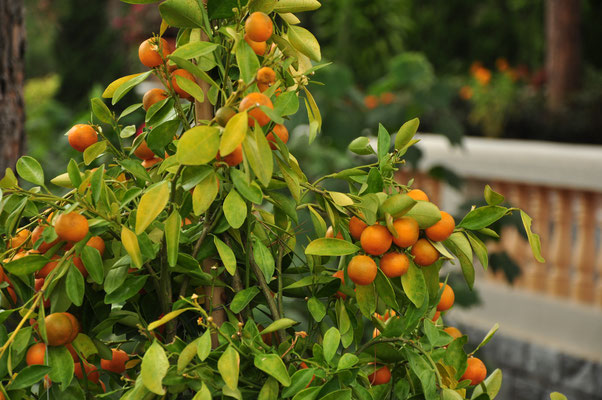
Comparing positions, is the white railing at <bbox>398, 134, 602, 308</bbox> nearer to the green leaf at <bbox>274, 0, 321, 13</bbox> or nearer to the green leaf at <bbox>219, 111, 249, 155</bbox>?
the green leaf at <bbox>274, 0, 321, 13</bbox>

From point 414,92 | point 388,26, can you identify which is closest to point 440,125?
point 414,92

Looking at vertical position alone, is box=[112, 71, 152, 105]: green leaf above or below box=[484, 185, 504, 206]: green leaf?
above

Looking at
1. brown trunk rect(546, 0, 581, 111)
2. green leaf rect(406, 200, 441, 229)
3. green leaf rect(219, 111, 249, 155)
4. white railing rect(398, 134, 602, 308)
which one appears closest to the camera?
green leaf rect(219, 111, 249, 155)

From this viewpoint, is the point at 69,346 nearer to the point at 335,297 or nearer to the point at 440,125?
the point at 335,297

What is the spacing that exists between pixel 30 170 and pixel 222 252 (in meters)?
0.21

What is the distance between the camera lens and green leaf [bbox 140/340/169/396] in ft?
1.75

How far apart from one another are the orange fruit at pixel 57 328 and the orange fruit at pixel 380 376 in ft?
0.99

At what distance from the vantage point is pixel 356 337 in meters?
0.72

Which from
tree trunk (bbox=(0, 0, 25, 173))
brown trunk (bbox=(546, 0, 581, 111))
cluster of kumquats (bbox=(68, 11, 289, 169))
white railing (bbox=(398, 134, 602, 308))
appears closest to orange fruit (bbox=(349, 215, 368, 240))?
cluster of kumquats (bbox=(68, 11, 289, 169))

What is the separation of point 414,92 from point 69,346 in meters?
1.84

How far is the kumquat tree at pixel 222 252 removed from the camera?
0.56 m

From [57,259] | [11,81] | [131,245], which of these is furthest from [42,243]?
[11,81]

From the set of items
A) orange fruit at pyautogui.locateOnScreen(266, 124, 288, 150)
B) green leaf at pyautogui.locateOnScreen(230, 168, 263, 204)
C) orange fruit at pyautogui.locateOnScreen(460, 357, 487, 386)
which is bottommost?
orange fruit at pyautogui.locateOnScreen(460, 357, 487, 386)

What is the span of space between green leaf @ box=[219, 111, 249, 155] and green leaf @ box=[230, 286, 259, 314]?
0.17m
